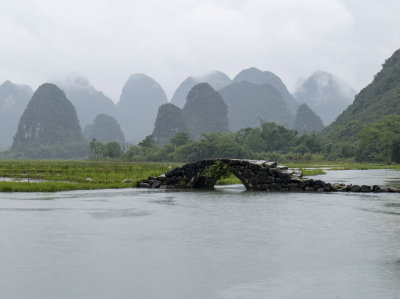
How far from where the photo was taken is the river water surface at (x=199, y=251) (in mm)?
5941

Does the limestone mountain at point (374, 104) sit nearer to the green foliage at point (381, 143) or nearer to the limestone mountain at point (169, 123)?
the green foliage at point (381, 143)

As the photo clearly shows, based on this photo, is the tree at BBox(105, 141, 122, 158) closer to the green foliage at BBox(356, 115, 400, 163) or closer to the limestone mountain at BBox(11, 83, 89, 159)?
the green foliage at BBox(356, 115, 400, 163)

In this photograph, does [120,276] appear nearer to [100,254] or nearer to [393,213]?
[100,254]

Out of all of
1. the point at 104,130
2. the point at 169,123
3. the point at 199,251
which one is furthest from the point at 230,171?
the point at 104,130

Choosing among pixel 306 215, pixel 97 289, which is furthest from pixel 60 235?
pixel 306 215

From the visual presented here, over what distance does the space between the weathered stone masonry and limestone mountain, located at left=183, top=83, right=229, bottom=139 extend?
13449cm

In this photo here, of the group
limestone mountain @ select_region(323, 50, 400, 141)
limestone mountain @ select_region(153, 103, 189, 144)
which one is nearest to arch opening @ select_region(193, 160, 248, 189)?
limestone mountain @ select_region(323, 50, 400, 141)

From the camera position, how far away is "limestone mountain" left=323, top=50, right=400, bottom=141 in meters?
91.6

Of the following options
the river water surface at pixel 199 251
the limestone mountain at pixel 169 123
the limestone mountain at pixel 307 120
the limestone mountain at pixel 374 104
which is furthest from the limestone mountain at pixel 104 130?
the river water surface at pixel 199 251

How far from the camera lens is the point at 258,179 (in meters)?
21.1

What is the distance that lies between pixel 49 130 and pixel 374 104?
324 feet

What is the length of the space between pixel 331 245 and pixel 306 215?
4.02 m

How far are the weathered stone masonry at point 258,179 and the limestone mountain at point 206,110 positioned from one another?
441 ft

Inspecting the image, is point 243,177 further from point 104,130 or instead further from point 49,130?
point 104,130
